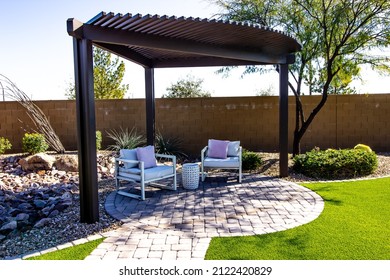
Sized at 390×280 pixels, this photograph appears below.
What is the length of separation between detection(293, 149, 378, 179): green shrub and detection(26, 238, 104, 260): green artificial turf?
517cm

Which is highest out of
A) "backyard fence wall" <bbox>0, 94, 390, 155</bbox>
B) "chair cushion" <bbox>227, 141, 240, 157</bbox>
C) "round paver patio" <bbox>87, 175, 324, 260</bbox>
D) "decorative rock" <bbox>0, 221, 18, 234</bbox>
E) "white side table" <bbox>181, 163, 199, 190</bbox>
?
"backyard fence wall" <bbox>0, 94, 390, 155</bbox>

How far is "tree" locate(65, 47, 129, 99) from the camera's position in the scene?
17.0 m

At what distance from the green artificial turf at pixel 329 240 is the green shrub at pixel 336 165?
6.91 feet

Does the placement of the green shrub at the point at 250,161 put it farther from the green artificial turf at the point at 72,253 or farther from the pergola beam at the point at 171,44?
the green artificial turf at the point at 72,253

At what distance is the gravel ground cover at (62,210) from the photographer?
13.2 ft

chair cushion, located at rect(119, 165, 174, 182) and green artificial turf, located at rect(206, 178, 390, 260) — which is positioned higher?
chair cushion, located at rect(119, 165, 174, 182)

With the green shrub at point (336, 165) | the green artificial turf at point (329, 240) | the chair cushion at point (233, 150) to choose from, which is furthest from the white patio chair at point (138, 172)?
the green shrub at point (336, 165)

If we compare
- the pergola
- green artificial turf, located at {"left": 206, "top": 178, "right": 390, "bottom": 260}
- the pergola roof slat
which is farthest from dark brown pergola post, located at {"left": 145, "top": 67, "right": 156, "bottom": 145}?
green artificial turf, located at {"left": 206, "top": 178, "right": 390, "bottom": 260}

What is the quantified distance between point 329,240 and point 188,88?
14575 mm

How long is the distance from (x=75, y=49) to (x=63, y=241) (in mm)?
2407

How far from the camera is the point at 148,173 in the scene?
231 inches

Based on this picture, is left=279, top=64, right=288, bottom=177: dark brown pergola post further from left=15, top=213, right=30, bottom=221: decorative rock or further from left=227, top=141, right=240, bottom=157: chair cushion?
left=15, top=213, right=30, bottom=221: decorative rock

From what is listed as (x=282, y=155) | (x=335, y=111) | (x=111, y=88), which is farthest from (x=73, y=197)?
(x=111, y=88)

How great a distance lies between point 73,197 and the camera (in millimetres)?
5922
